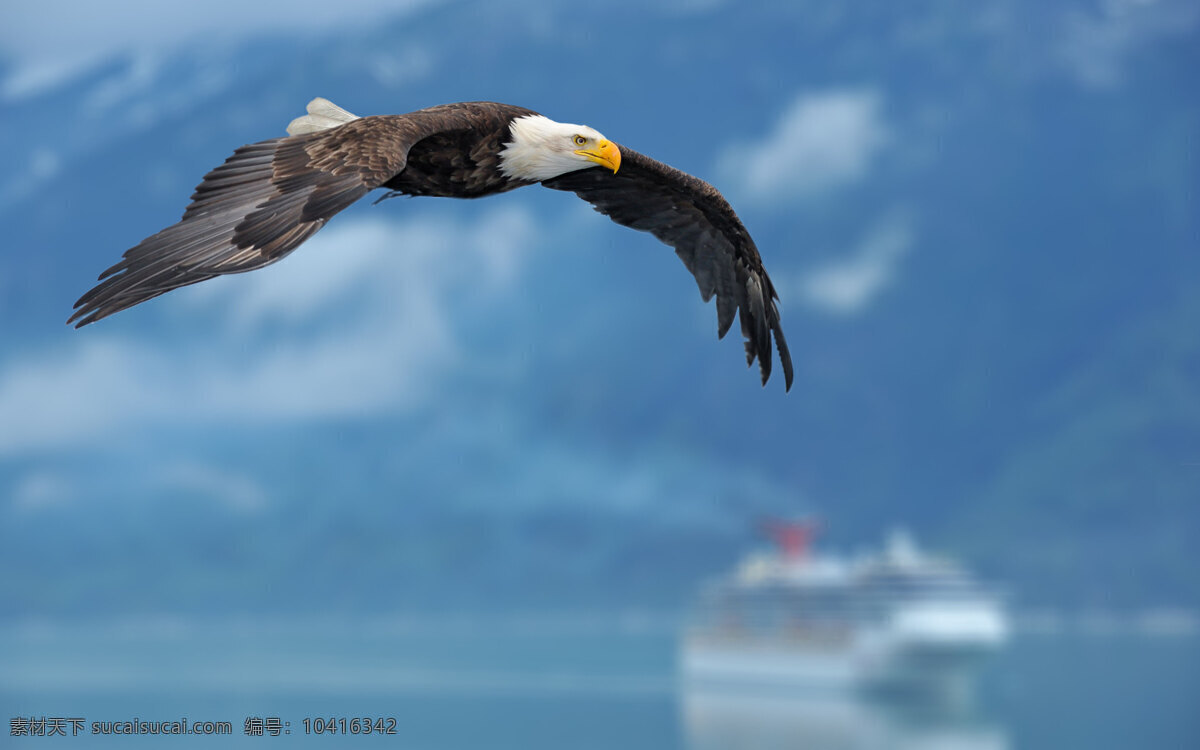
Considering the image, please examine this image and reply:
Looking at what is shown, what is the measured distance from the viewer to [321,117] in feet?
27.3

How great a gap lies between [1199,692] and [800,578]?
132 ft

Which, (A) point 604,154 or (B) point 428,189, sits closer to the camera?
(B) point 428,189

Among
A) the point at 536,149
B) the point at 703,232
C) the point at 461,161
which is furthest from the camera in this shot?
the point at 703,232

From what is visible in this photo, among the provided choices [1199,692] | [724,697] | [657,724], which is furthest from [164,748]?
[1199,692]

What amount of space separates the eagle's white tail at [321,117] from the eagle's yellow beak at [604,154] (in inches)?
60.7

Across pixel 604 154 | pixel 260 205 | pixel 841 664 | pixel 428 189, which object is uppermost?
pixel 841 664

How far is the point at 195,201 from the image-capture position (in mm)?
6602

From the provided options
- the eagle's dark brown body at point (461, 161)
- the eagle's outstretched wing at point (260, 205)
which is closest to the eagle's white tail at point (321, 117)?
the eagle's dark brown body at point (461, 161)

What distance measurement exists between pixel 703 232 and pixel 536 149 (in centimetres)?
210

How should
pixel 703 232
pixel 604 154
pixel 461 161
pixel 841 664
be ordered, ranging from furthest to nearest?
pixel 841 664
pixel 703 232
pixel 604 154
pixel 461 161

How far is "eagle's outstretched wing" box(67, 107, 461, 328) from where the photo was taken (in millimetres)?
5891

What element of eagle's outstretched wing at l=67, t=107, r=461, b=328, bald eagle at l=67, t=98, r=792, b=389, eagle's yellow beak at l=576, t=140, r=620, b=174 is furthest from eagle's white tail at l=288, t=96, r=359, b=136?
eagle's yellow beak at l=576, t=140, r=620, b=174

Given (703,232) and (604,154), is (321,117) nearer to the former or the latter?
(604,154)

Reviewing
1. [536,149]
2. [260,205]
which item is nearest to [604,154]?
[536,149]
